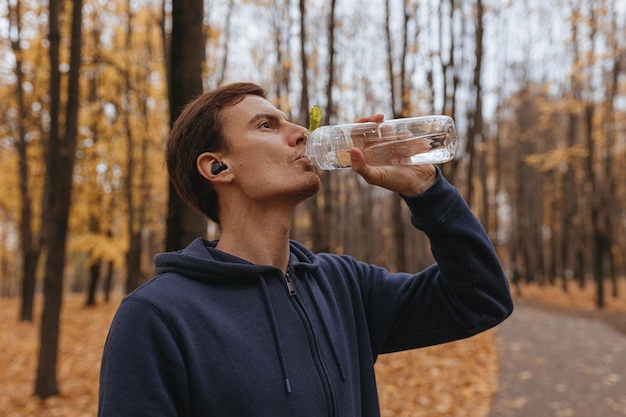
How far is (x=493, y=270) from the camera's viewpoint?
1.92 m

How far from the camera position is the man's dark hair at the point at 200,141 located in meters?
1.94

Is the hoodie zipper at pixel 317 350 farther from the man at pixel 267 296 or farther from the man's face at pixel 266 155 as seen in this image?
the man's face at pixel 266 155

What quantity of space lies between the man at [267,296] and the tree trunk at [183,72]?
1.98m

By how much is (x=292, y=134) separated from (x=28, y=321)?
603 inches

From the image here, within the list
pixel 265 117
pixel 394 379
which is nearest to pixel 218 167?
pixel 265 117

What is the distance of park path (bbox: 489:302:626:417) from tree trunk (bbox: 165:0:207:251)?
16.2 ft

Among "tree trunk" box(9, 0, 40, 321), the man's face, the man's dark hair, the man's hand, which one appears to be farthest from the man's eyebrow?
"tree trunk" box(9, 0, 40, 321)

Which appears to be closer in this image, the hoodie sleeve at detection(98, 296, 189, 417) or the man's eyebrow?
the hoodie sleeve at detection(98, 296, 189, 417)

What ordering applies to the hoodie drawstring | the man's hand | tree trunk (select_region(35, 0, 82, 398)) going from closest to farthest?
the hoodie drawstring < the man's hand < tree trunk (select_region(35, 0, 82, 398))

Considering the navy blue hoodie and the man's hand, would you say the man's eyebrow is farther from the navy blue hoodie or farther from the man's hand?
the navy blue hoodie

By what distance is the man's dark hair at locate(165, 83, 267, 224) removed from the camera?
1.94 m

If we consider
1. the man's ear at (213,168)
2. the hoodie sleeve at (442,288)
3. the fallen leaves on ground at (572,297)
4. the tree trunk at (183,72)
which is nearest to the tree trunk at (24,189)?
the tree trunk at (183,72)

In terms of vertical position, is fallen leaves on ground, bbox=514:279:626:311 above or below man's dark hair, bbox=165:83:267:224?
below

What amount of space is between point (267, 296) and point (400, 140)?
85cm
